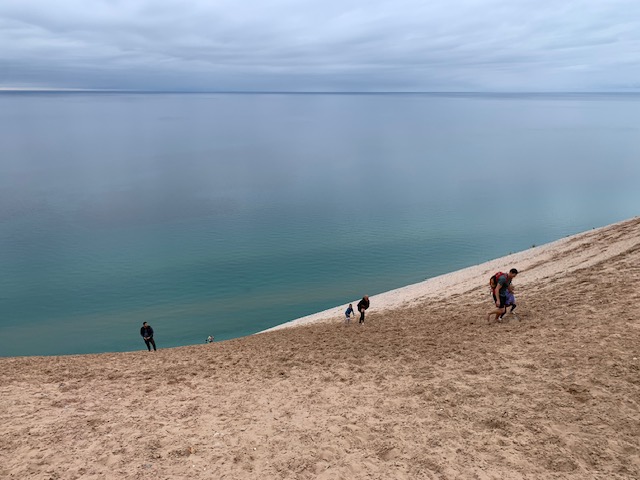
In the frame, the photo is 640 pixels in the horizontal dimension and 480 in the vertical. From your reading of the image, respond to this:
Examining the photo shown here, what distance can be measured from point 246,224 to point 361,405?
3742 centimetres

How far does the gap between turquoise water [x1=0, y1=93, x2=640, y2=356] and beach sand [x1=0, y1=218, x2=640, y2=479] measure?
12763 mm

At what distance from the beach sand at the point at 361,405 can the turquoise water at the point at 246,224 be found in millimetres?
12763

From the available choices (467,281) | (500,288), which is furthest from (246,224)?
(500,288)

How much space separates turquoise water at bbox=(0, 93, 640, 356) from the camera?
27.3 metres

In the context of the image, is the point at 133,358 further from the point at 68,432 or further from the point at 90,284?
the point at 90,284

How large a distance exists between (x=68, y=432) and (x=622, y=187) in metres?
67.9

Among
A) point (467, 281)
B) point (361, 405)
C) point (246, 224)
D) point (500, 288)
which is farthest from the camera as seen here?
point (246, 224)

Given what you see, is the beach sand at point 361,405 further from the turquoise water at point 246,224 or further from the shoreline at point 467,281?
the turquoise water at point 246,224

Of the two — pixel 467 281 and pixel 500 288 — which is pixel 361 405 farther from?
pixel 467 281

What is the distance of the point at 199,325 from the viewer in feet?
82.7

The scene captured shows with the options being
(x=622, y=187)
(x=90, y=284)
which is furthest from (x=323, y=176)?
(x=90, y=284)

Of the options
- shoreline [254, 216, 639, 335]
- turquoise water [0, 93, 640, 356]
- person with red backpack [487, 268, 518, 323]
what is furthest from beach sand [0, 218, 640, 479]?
turquoise water [0, 93, 640, 356]

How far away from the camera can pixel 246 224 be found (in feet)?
149

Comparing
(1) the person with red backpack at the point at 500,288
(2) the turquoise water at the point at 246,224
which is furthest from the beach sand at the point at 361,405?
(2) the turquoise water at the point at 246,224
